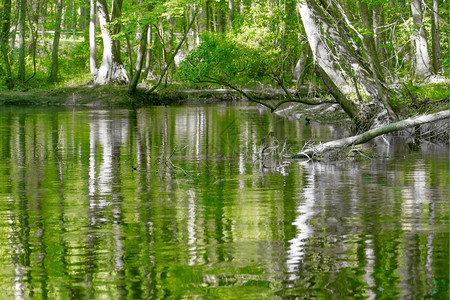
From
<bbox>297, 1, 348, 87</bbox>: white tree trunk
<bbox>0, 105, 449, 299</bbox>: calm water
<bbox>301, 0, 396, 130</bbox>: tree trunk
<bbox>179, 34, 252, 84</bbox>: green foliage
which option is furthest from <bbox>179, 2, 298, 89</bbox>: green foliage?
<bbox>0, 105, 449, 299</bbox>: calm water

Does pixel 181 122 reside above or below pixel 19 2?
below

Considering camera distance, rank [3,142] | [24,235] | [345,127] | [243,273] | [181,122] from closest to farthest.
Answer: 1. [243,273]
2. [24,235]
3. [3,142]
4. [345,127]
5. [181,122]

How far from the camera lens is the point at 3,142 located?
807 inches

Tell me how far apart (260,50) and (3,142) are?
1316 cm

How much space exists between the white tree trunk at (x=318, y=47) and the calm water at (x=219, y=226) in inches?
144

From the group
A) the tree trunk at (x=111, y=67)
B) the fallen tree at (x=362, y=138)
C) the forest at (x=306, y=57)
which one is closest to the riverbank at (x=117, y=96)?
the forest at (x=306, y=57)

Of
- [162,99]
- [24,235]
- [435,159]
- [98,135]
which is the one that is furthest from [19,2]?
[24,235]

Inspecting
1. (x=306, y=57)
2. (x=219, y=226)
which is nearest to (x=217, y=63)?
(x=306, y=57)

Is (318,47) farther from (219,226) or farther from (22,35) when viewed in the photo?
(22,35)

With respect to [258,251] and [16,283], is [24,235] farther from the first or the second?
[258,251]

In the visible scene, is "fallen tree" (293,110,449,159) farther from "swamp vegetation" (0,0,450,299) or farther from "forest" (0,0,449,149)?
"forest" (0,0,449,149)

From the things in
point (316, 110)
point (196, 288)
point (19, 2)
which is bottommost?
point (196, 288)

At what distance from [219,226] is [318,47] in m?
12.4

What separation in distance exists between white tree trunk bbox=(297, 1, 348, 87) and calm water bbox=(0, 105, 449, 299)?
12.0ft
